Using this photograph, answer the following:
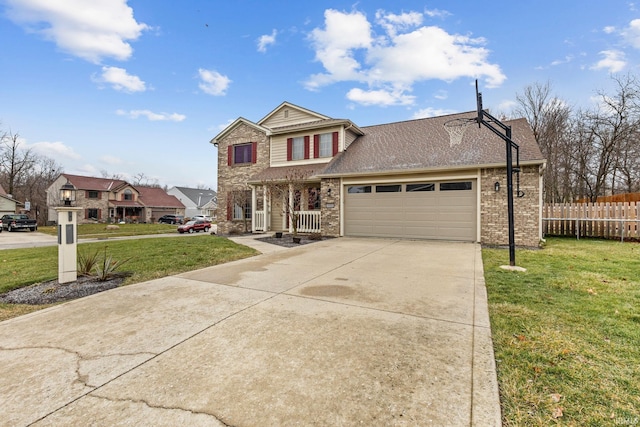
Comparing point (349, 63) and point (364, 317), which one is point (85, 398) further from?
point (349, 63)

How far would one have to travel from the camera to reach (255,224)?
50.2 feet

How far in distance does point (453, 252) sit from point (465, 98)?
430 inches

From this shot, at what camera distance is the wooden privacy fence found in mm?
11164

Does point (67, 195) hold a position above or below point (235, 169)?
below

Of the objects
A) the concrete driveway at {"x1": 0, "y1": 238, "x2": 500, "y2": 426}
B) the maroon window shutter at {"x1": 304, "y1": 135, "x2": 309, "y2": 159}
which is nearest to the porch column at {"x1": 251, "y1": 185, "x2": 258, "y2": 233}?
the maroon window shutter at {"x1": 304, "y1": 135, "x2": 309, "y2": 159}

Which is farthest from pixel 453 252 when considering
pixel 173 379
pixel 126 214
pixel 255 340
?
pixel 126 214

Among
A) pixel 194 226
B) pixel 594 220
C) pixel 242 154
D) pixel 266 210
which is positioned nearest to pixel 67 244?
pixel 266 210

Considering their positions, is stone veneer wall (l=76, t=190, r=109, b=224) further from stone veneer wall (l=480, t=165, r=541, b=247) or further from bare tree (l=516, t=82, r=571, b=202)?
bare tree (l=516, t=82, r=571, b=202)

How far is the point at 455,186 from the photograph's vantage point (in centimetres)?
1078

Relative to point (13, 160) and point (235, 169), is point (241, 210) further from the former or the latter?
point (13, 160)

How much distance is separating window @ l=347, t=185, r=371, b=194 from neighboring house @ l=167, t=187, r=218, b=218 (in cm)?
4736

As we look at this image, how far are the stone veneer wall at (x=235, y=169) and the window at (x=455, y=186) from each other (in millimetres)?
9255

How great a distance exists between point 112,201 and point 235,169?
35.4m

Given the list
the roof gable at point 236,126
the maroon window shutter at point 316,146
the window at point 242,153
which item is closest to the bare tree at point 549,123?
the maroon window shutter at point 316,146
